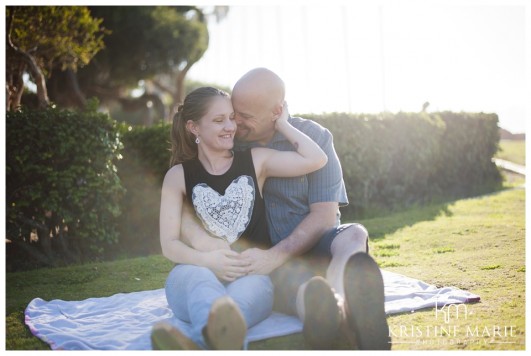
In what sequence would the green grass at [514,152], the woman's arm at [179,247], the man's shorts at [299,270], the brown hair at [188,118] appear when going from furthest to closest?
the green grass at [514,152], the brown hair at [188,118], the man's shorts at [299,270], the woman's arm at [179,247]

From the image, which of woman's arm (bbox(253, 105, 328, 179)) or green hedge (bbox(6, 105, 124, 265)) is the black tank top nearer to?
woman's arm (bbox(253, 105, 328, 179))

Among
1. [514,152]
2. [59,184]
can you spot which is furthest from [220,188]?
[514,152]

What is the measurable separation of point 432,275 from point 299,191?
1.80 metres

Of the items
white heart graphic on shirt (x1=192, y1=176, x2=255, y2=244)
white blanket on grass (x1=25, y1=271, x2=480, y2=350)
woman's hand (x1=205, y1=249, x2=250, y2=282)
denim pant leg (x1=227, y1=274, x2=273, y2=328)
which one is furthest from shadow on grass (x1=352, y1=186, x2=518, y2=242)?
woman's hand (x1=205, y1=249, x2=250, y2=282)

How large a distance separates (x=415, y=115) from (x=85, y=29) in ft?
20.4

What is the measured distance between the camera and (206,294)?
3014 mm

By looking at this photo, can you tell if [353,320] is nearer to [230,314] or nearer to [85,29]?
[230,314]

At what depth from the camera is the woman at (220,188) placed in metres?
3.42

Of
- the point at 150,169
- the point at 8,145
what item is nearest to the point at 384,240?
the point at 150,169

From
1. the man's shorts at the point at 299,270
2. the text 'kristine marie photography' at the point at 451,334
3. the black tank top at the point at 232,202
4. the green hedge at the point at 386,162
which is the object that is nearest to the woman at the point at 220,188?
the black tank top at the point at 232,202

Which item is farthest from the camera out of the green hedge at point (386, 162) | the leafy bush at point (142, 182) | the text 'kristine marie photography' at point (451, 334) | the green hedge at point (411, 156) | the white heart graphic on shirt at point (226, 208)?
the green hedge at point (411, 156)

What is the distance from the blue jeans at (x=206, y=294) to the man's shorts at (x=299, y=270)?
9 centimetres

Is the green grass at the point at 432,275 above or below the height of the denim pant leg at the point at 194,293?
below

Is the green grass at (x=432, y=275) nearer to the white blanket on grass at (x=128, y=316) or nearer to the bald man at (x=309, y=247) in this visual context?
the white blanket on grass at (x=128, y=316)
